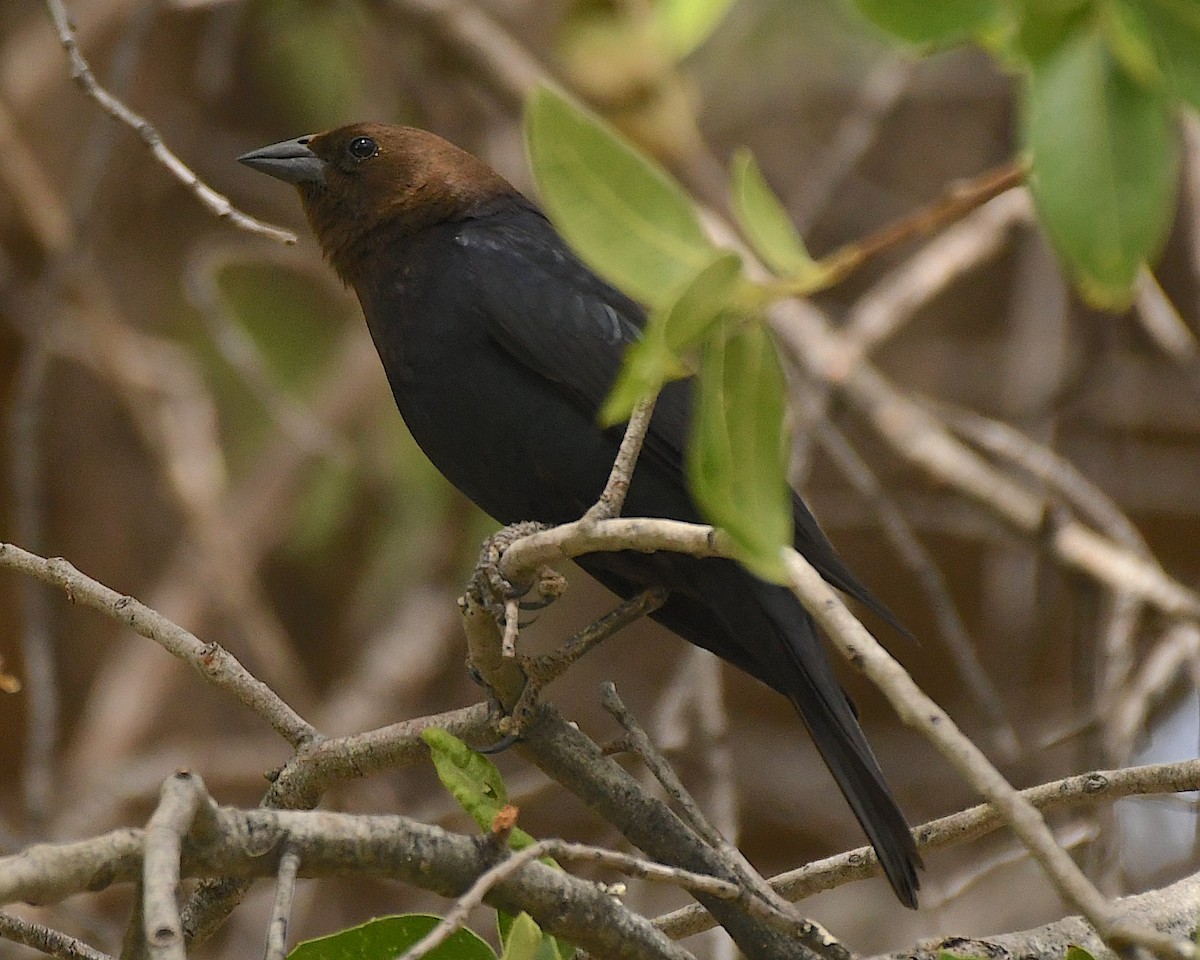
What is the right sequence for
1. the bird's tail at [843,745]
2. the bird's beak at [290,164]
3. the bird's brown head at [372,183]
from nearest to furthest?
the bird's tail at [843,745] < the bird's brown head at [372,183] < the bird's beak at [290,164]

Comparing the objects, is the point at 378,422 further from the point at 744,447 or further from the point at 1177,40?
the point at 1177,40

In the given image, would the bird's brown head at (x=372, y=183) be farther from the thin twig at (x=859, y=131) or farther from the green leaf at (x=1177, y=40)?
the green leaf at (x=1177, y=40)

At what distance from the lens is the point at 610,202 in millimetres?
1081

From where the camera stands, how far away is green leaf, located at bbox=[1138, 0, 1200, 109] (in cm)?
98

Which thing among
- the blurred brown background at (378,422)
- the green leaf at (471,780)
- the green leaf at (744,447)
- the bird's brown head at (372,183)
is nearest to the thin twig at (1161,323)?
the blurred brown background at (378,422)

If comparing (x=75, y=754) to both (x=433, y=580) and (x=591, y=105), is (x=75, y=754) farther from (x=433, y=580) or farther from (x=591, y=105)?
(x=591, y=105)

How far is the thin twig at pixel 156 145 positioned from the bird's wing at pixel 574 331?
26.0 inches

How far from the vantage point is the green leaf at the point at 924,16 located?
1093mm

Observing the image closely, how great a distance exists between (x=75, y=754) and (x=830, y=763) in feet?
10.3

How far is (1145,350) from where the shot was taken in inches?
200

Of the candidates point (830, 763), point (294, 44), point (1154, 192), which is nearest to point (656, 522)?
point (1154, 192)

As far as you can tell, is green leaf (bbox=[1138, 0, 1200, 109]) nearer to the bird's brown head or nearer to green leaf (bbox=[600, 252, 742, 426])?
green leaf (bbox=[600, 252, 742, 426])

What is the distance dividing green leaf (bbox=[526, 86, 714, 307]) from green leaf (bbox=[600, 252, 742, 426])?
1.3 inches

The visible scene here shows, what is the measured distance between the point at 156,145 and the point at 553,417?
0.88m
